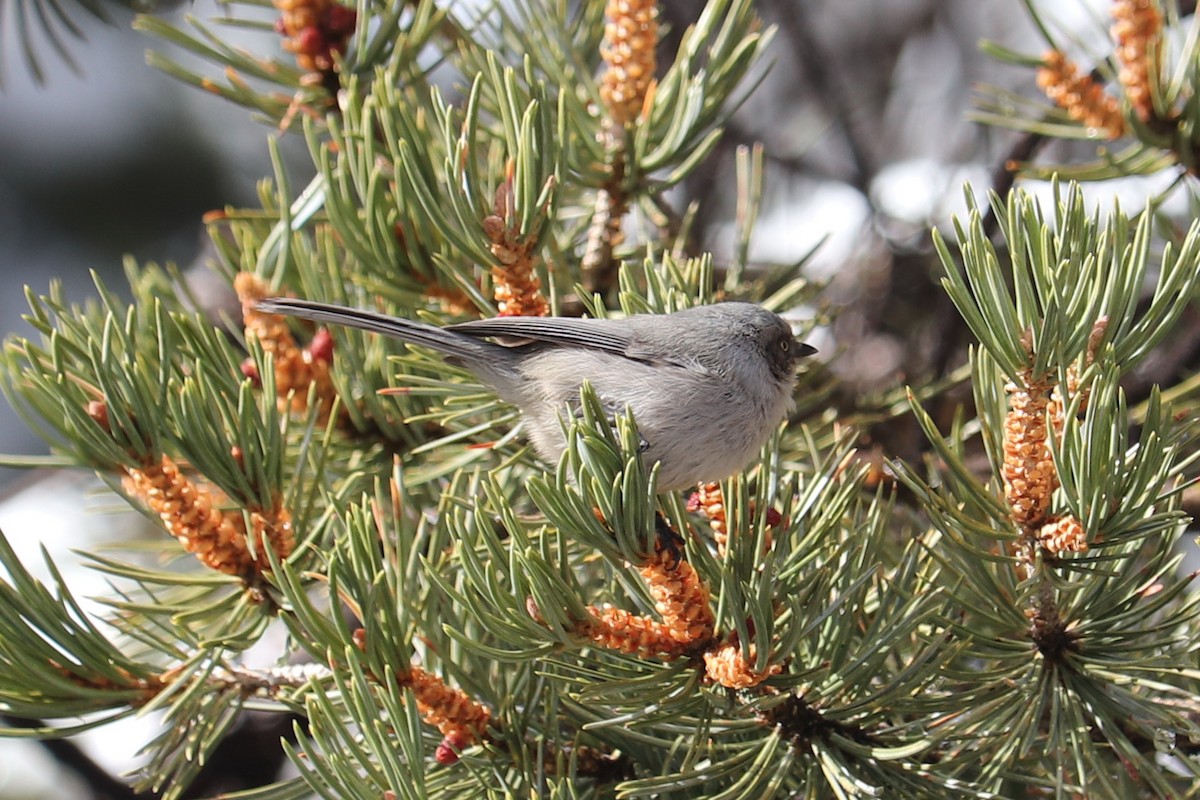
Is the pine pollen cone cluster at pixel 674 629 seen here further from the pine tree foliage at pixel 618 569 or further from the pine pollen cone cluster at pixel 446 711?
the pine pollen cone cluster at pixel 446 711

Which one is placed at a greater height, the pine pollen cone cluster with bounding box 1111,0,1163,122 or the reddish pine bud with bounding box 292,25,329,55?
the pine pollen cone cluster with bounding box 1111,0,1163,122

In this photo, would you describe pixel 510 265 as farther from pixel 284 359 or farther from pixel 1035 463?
pixel 1035 463

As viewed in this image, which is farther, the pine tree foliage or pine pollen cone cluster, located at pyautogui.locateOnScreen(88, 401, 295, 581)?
pine pollen cone cluster, located at pyautogui.locateOnScreen(88, 401, 295, 581)

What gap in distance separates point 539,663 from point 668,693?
0.18 meters

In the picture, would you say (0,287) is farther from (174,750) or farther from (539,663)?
(539,663)

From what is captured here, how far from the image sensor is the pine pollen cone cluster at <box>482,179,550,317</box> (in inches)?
57.7

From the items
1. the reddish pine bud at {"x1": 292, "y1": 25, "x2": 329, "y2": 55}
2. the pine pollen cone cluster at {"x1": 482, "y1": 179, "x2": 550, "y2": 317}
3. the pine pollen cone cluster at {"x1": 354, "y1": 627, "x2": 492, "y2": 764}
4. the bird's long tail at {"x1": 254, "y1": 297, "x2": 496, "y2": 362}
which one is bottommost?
the pine pollen cone cluster at {"x1": 354, "y1": 627, "x2": 492, "y2": 764}

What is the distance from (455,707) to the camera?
52.4 inches

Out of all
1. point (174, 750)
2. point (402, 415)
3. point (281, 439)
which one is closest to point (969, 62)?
point (402, 415)

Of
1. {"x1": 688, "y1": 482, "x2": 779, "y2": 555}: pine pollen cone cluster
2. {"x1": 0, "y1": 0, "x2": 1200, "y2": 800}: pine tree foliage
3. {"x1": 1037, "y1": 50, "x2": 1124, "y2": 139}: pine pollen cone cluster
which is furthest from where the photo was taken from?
{"x1": 1037, "y1": 50, "x2": 1124, "y2": 139}: pine pollen cone cluster

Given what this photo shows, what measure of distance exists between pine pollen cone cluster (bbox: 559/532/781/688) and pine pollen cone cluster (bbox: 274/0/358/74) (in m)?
1.04

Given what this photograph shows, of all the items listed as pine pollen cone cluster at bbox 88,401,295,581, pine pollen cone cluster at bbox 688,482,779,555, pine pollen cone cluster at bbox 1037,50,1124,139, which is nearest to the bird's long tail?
pine pollen cone cluster at bbox 88,401,295,581

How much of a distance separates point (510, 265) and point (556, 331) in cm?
17

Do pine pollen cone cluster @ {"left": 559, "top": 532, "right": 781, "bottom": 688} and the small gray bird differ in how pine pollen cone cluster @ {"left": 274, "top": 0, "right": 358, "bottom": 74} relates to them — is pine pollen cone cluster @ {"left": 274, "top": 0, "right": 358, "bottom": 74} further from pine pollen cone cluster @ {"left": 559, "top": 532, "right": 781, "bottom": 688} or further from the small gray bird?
pine pollen cone cluster @ {"left": 559, "top": 532, "right": 781, "bottom": 688}
